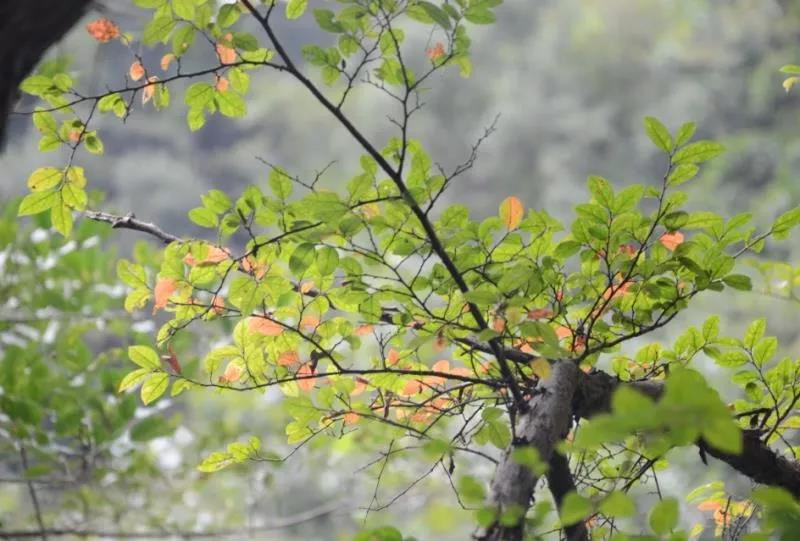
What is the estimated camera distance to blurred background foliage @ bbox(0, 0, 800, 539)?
1221 millimetres

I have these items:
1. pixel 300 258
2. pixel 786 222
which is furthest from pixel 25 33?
pixel 786 222

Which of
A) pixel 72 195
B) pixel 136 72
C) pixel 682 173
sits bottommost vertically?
pixel 682 173

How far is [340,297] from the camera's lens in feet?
1.99

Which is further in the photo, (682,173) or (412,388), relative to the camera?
(412,388)

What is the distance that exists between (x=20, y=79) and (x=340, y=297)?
30cm

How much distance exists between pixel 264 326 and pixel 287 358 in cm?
5

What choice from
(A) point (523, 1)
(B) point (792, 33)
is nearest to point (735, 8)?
(B) point (792, 33)

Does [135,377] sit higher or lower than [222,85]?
lower

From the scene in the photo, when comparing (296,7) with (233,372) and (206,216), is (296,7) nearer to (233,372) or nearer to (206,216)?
(206,216)

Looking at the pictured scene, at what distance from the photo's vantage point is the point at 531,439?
498mm

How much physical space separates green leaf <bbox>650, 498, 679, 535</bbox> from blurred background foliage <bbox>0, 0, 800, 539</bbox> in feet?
1.43

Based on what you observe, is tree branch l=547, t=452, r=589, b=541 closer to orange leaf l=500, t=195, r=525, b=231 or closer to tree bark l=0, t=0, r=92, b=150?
orange leaf l=500, t=195, r=525, b=231

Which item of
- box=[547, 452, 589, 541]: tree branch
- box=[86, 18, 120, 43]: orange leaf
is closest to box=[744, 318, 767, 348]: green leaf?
box=[547, 452, 589, 541]: tree branch

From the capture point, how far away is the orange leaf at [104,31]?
727 millimetres
